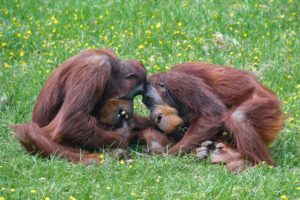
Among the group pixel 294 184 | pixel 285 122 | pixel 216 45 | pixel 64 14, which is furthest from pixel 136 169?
pixel 64 14

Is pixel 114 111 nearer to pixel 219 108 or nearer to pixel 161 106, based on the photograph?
pixel 161 106

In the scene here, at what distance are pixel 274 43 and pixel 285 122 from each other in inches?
70.8

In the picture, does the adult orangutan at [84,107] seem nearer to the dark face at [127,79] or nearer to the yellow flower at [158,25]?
the dark face at [127,79]

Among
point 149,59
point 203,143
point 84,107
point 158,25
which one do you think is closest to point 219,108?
point 203,143

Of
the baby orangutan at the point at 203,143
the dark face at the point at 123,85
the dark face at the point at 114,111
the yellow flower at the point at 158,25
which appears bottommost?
the baby orangutan at the point at 203,143

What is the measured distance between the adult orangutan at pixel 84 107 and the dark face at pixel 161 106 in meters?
0.09

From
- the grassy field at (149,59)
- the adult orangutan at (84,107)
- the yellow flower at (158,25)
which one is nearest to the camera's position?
the grassy field at (149,59)

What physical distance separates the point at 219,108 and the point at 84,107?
102 cm

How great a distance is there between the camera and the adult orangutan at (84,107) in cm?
607

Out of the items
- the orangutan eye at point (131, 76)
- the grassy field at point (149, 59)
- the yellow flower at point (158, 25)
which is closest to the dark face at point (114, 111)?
the orangutan eye at point (131, 76)

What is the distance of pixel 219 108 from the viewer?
245 inches

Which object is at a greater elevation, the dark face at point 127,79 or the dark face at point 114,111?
the dark face at point 127,79

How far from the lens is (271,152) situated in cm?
630

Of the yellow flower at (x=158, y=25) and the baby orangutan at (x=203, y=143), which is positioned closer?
the baby orangutan at (x=203, y=143)
